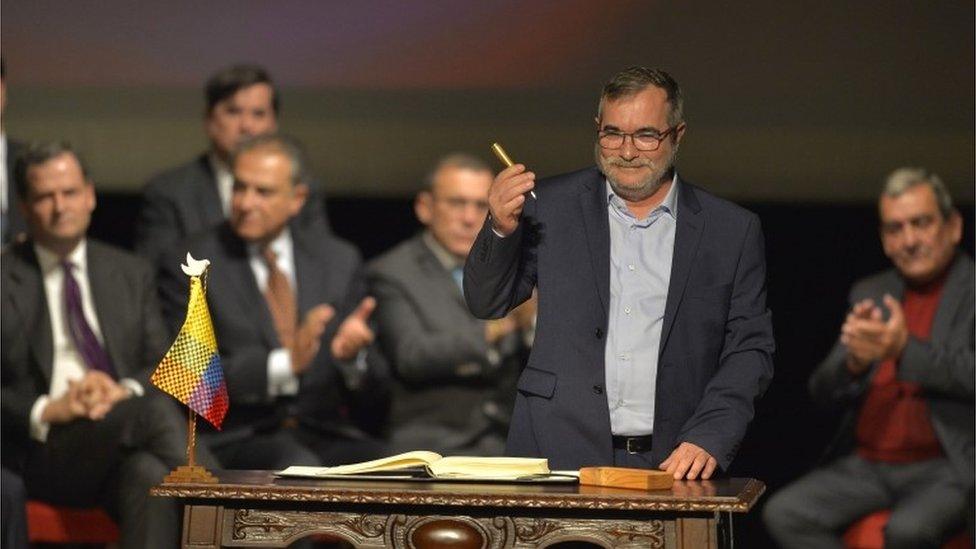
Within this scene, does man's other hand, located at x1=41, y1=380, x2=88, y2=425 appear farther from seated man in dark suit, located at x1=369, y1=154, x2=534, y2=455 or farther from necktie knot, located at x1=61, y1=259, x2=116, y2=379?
seated man in dark suit, located at x1=369, y1=154, x2=534, y2=455

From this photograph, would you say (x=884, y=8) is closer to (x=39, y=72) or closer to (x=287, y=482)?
(x=39, y=72)

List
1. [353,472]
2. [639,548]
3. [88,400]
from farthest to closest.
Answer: [88,400], [353,472], [639,548]

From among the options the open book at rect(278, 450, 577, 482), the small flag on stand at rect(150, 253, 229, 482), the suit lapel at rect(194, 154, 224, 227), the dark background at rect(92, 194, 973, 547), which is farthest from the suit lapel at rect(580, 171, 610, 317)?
the dark background at rect(92, 194, 973, 547)

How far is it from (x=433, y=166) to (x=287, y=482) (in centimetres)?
262

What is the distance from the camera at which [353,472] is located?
2734 mm

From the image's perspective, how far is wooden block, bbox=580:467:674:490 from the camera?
2582 mm

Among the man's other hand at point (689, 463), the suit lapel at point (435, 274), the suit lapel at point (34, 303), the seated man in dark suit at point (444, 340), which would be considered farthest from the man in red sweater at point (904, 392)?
the suit lapel at point (34, 303)

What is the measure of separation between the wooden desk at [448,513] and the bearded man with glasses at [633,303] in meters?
0.20

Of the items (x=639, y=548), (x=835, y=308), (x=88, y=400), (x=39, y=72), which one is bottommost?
(x=639, y=548)

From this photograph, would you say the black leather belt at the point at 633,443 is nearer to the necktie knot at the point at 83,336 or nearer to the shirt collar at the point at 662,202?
the shirt collar at the point at 662,202

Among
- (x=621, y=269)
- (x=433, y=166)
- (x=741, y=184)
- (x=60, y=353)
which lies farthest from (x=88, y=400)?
(x=741, y=184)

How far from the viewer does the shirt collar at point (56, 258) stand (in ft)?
15.1

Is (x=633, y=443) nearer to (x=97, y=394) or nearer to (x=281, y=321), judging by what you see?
(x=97, y=394)

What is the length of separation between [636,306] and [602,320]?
0.25 ft
